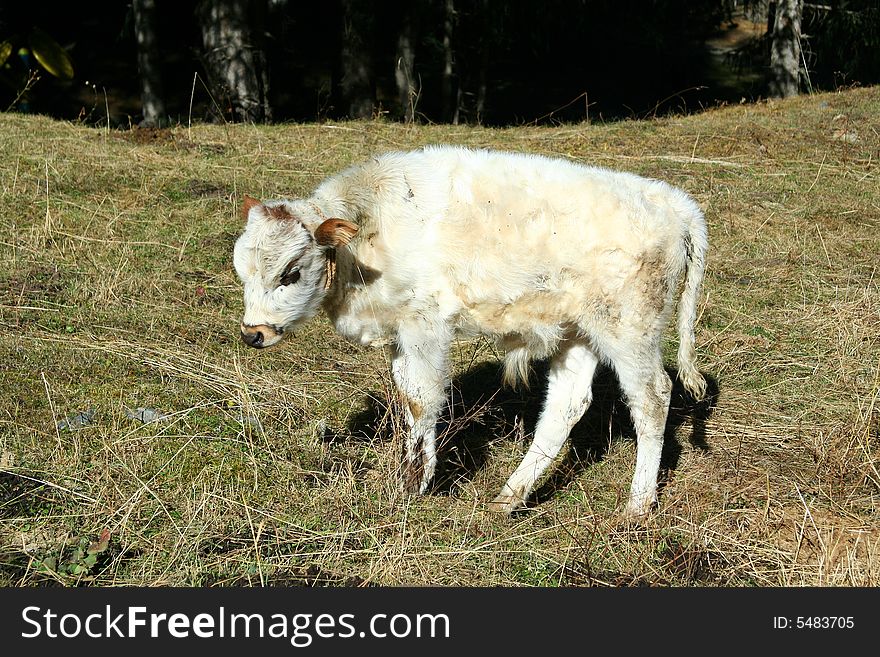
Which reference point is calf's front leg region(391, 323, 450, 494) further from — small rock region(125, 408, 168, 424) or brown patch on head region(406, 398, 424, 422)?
small rock region(125, 408, 168, 424)

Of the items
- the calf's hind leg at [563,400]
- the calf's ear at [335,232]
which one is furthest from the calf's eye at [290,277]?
the calf's hind leg at [563,400]

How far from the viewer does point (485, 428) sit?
715cm

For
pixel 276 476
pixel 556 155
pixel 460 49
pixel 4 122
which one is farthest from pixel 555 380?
pixel 460 49

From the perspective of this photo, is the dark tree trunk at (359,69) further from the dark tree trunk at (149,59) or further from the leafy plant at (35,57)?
the leafy plant at (35,57)

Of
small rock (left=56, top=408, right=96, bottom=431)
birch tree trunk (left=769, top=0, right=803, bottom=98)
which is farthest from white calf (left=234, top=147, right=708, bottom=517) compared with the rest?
birch tree trunk (left=769, top=0, right=803, bottom=98)

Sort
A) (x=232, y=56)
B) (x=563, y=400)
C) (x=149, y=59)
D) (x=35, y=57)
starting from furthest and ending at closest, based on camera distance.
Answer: (x=35, y=57), (x=149, y=59), (x=232, y=56), (x=563, y=400)

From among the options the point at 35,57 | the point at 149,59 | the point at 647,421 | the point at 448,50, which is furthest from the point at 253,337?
the point at 35,57

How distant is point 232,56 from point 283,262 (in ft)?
42.5

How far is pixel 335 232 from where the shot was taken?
520 centimetres

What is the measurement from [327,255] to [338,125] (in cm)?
954

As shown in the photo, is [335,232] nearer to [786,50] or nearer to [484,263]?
[484,263]

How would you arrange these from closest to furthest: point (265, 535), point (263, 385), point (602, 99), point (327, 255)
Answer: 1. point (265, 535)
2. point (327, 255)
3. point (263, 385)
4. point (602, 99)

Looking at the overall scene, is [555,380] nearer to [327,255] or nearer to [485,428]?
[485,428]

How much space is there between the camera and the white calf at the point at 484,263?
555 centimetres
